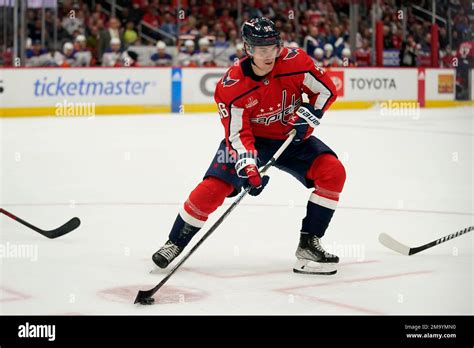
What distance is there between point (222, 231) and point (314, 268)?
3.75 ft

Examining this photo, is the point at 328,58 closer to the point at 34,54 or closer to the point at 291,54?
the point at 34,54

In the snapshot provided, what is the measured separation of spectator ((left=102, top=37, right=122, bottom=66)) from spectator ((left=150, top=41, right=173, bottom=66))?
1.89ft

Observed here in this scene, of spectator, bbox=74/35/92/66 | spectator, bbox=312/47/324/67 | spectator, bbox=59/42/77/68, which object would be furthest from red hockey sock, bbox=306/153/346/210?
spectator, bbox=312/47/324/67

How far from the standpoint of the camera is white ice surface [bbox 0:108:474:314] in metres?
3.79

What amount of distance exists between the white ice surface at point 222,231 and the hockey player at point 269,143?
19 centimetres

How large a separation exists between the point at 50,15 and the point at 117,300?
1072cm

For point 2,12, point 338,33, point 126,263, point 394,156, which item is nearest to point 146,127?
point 2,12

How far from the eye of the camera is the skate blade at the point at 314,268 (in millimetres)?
4285

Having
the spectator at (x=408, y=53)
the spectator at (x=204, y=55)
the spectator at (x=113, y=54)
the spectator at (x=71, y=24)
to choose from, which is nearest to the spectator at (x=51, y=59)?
the spectator at (x=113, y=54)

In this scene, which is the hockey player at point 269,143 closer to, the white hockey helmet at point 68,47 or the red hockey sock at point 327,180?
the red hockey sock at point 327,180

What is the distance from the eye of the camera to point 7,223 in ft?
18.5

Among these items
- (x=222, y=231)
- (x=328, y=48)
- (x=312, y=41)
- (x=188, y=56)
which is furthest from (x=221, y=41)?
(x=222, y=231)

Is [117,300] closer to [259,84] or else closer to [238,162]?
[238,162]

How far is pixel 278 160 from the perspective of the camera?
4500 mm
